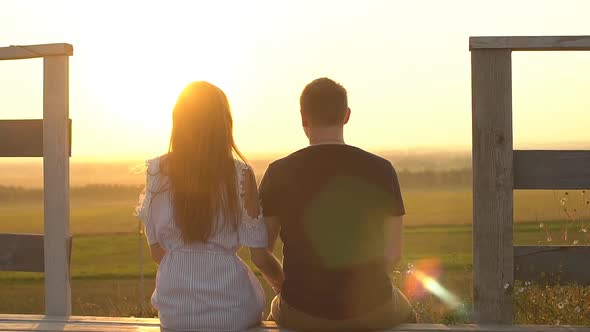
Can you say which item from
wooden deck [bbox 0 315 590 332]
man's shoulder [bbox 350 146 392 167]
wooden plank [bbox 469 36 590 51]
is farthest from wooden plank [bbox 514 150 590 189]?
man's shoulder [bbox 350 146 392 167]

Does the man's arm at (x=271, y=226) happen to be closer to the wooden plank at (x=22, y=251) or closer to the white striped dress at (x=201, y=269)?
the white striped dress at (x=201, y=269)

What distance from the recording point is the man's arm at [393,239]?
3.93 metres

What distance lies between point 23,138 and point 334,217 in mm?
2181

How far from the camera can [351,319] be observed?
3.92 m

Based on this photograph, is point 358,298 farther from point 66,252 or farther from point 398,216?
point 66,252

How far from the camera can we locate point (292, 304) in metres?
4.02

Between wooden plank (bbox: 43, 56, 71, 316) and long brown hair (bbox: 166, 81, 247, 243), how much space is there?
4.16ft

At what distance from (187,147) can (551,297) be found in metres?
3.16

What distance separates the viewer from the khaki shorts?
392 centimetres

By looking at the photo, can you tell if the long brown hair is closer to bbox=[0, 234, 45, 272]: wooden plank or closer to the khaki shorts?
the khaki shorts

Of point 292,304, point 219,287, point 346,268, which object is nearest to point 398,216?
point 346,268

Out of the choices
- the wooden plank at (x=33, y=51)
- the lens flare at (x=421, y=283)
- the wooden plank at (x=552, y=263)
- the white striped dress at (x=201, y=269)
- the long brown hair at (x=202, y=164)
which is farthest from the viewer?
the lens flare at (x=421, y=283)

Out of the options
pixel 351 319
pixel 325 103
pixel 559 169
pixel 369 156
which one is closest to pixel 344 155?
pixel 369 156

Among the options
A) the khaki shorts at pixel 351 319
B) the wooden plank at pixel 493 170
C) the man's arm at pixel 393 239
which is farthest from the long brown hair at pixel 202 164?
the wooden plank at pixel 493 170
